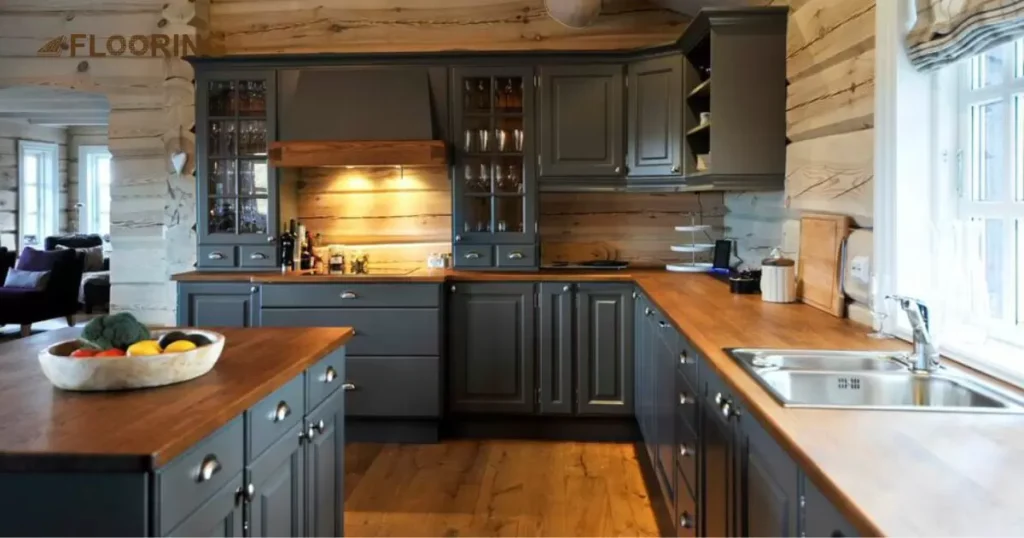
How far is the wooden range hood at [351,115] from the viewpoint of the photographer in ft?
14.3

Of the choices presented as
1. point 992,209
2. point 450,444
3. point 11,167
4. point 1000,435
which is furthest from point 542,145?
point 11,167

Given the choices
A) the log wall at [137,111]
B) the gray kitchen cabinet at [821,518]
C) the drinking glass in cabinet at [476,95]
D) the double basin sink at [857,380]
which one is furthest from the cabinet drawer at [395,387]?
the gray kitchen cabinet at [821,518]

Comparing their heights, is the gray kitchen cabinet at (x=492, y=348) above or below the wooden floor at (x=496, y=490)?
above

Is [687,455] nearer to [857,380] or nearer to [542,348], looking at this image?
[857,380]

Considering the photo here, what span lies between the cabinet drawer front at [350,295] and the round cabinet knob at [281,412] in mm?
2182

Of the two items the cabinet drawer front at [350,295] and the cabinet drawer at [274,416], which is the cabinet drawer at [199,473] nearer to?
the cabinet drawer at [274,416]

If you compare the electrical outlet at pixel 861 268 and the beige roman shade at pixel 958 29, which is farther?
the electrical outlet at pixel 861 268

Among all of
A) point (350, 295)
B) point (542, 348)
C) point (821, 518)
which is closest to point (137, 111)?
point (350, 295)

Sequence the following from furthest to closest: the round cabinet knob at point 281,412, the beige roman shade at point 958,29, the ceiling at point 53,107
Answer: the ceiling at point 53,107 < the round cabinet knob at point 281,412 < the beige roman shade at point 958,29

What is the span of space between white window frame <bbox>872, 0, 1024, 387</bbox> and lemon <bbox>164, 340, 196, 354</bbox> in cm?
198

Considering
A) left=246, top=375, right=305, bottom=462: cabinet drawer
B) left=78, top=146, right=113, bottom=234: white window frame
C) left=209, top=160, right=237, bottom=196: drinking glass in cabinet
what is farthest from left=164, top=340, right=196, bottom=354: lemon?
left=78, top=146, right=113, bottom=234: white window frame

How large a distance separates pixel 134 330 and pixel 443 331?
2.53 m

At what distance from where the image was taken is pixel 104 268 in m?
9.60

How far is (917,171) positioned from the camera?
7.81 feet
